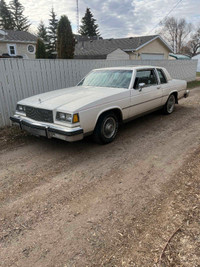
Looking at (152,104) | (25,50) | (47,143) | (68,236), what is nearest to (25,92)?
(47,143)

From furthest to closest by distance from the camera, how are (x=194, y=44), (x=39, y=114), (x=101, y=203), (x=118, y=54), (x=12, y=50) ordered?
(x=194, y=44) → (x=12, y=50) → (x=118, y=54) → (x=39, y=114) → (x=101, y=203)

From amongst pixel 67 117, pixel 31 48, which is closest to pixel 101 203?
pixel 67 117

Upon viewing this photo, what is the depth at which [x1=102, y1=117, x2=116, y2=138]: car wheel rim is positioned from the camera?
4.63m

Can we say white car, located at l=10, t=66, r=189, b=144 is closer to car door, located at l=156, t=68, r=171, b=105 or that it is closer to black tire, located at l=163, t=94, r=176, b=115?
car door, located at l=156, t=68, r=171, b=105

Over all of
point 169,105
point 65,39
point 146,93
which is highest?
point 65,39

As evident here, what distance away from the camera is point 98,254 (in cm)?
208

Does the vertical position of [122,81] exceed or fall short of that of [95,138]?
it exceeds it

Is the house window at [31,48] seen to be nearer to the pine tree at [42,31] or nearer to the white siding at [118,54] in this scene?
the white siding at [118,54]

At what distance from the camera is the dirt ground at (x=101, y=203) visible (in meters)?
2.10

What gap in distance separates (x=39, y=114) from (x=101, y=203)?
2.42 m

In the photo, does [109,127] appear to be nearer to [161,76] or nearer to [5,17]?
[161,76]

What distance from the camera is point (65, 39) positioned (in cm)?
1770

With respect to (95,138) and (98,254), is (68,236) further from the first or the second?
(95,138)

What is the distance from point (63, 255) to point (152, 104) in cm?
474
